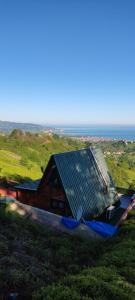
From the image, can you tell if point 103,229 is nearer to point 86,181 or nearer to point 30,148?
point 86,181

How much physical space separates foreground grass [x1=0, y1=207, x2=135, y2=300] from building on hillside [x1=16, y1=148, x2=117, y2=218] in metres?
4.58

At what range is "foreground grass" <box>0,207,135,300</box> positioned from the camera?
1004 centimetres

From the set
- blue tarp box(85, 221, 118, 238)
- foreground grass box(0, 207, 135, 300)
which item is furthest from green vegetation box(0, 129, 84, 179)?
foreground grass box(0, 207, 135, 300)

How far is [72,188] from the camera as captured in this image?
2619cm

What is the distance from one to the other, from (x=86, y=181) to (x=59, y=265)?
1348 cm

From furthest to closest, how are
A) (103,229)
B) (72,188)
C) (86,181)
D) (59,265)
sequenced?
(86,181)
(72,188)
(103,229)
(59,265)

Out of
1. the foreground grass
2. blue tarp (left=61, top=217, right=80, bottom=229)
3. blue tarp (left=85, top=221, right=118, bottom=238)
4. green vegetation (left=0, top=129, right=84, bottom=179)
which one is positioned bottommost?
green vegetation (left=0, top=129, right=84, bottom=179)

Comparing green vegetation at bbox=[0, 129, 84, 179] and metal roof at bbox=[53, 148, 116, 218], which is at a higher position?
metal roof at bbox=[53, 148, 116, 218]

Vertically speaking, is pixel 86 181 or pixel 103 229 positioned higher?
pixel 86 181

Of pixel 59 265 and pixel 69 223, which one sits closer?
pixel 59 265

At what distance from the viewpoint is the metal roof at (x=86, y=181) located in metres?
26.0

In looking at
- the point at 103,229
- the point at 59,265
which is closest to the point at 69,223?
the point at 103,229

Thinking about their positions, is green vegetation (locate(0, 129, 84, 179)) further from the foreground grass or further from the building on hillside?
the foreground grass

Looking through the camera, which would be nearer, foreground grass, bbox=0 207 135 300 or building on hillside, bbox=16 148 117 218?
foreground grass, bbox=0 207 135 300
